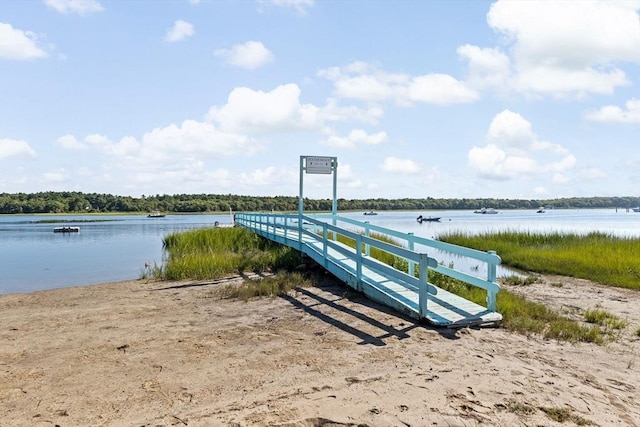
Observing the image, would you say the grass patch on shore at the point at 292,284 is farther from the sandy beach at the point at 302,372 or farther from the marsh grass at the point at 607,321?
the sandy beach at the point at 302,372

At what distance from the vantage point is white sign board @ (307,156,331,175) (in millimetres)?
15930

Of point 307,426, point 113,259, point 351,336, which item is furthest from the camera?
point 113,259

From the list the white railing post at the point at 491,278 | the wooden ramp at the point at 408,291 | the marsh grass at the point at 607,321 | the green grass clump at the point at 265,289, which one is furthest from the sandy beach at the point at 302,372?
the green grass clump at the point at 265,289

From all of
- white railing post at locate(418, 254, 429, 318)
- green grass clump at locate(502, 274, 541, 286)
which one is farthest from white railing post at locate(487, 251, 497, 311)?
green grass clump at locate(502, 274, 541, 286)

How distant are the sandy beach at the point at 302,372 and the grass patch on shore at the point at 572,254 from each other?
714 centimetres

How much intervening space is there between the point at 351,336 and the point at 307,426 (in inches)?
120

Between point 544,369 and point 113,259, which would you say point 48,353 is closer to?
point 544,369

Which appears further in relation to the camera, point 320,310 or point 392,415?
point 320,310

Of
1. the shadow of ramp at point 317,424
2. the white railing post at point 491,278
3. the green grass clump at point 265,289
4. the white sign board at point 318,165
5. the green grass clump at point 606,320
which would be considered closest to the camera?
the shadow of ramp at point 317,424

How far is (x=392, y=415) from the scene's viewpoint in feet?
14.1

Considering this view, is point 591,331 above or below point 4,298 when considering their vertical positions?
above

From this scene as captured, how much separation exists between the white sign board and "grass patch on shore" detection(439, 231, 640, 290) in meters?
9.73

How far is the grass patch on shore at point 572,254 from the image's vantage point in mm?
15531

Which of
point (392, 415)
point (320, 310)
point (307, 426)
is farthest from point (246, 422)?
point (320, 310)
